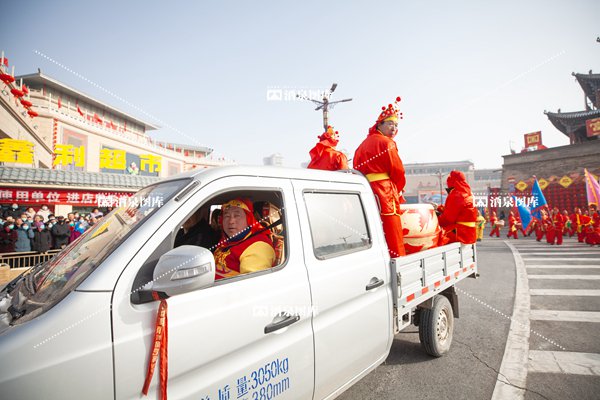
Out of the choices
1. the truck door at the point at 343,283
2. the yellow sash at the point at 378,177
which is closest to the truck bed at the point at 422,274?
the truck door at the point at 343,283

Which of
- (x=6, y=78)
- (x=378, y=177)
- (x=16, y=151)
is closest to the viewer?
(x=378, y=177)

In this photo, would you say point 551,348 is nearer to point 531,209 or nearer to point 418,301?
point 418,301

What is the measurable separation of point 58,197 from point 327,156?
66.3ft

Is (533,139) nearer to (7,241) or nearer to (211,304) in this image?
(211,304)

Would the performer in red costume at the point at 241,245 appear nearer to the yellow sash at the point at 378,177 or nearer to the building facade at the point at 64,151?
the yellow sash at the point at 378,177

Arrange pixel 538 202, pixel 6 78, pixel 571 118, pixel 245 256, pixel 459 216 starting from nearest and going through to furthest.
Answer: pixel 245 256, pixel 459 216, pixel 6 78, pixel 538 202, pixel 571 118

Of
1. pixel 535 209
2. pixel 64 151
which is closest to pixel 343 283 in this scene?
pixel 535 209

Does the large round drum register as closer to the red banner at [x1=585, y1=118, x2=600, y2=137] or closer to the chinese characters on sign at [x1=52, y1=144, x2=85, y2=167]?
the chinese characters on sign at [x1=52, y1=144, x2=85, y2=167]

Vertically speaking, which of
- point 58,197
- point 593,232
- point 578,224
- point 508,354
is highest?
point 58,197

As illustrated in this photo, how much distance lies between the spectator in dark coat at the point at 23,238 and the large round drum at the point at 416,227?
1223 centimetres

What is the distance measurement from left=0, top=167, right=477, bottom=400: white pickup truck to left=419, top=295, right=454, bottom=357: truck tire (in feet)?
2.87

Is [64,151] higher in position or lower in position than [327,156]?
higher

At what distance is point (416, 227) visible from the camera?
3.60m

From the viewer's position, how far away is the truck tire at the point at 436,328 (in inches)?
129
